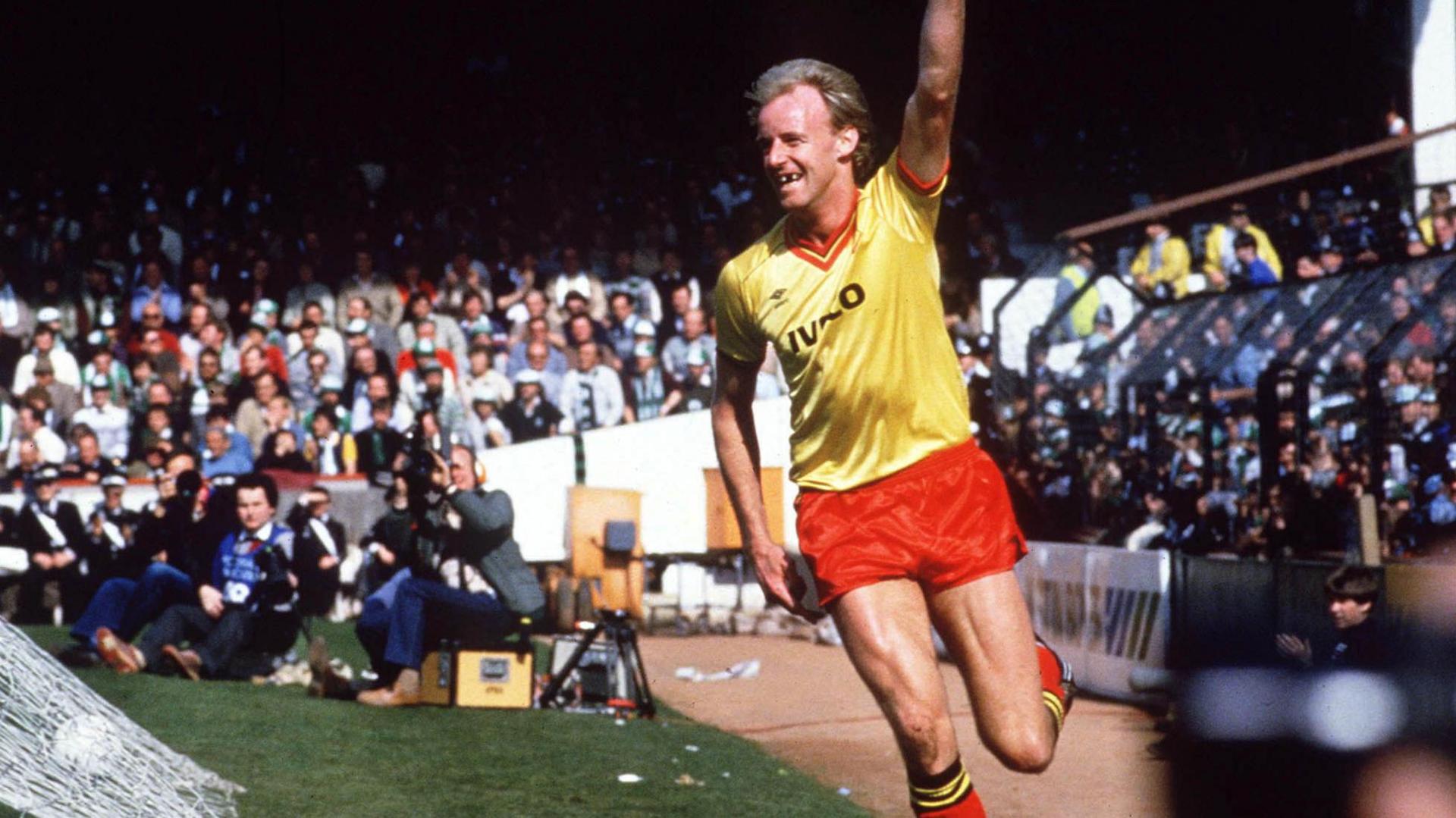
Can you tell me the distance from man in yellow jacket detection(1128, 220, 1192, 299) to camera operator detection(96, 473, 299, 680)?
6.29 meters

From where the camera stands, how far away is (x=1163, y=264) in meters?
14.3

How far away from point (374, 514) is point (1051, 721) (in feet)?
44.4

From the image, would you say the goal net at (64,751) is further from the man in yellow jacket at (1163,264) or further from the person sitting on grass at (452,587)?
the man in yellow jacket at (1163,264)

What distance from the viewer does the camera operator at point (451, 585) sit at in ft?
A: 37.0

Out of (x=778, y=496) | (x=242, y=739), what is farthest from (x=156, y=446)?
Answer: (x=242, y=739)

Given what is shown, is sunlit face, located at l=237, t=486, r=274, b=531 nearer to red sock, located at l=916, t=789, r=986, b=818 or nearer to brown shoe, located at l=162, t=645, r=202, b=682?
brown shoe, located at l=162, t=645, r=202, b=682

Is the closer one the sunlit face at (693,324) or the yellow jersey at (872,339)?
the yellow jersey at (872,339)

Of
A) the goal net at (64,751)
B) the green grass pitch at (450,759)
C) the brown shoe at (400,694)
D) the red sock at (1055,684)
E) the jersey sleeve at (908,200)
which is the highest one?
the jersey sleeve at (908,200)

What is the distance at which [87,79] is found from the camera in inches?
961

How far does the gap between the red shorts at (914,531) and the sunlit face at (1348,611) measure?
12.1 ft

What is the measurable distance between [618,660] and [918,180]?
6975 millimetres

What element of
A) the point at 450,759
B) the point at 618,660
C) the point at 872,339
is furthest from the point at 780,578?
the point at 618,660

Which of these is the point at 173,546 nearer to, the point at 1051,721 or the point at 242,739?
the point at 242,739

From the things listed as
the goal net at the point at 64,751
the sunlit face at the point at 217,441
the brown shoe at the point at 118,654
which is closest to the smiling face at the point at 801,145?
the goal net at the point at 64,751
